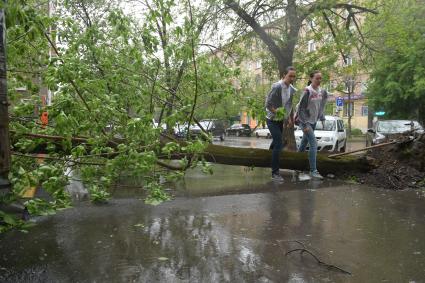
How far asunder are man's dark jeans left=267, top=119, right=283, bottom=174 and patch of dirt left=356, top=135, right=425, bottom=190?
1373 millimetres

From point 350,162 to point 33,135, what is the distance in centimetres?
529

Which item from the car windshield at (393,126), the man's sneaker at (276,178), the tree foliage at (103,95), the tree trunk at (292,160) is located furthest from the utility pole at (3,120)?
the car windshield at (393,126)

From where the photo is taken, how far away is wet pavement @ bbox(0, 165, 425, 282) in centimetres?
310

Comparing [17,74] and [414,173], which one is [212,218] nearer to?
→ [17,74]

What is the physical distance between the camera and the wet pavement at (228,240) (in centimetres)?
310

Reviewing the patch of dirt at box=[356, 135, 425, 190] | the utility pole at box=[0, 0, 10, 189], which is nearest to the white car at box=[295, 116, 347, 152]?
the patch of dirt at box=[356, 135, 425, 190]

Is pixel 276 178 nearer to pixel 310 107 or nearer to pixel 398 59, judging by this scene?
pixel 310 107

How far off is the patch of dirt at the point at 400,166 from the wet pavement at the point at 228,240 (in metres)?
0.66

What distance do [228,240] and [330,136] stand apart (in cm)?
1375

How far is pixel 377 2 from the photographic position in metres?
13.5

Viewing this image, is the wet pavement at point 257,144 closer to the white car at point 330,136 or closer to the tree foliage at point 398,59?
the tree foliage at point 398,59

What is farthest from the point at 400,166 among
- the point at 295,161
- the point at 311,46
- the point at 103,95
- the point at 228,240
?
the point at 311,46

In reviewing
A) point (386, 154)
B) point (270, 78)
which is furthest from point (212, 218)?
point (270, 78)

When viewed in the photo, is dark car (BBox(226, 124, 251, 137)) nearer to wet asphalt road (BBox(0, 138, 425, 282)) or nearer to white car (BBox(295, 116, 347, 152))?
white car (BBox(295, 116, 347, 152))
